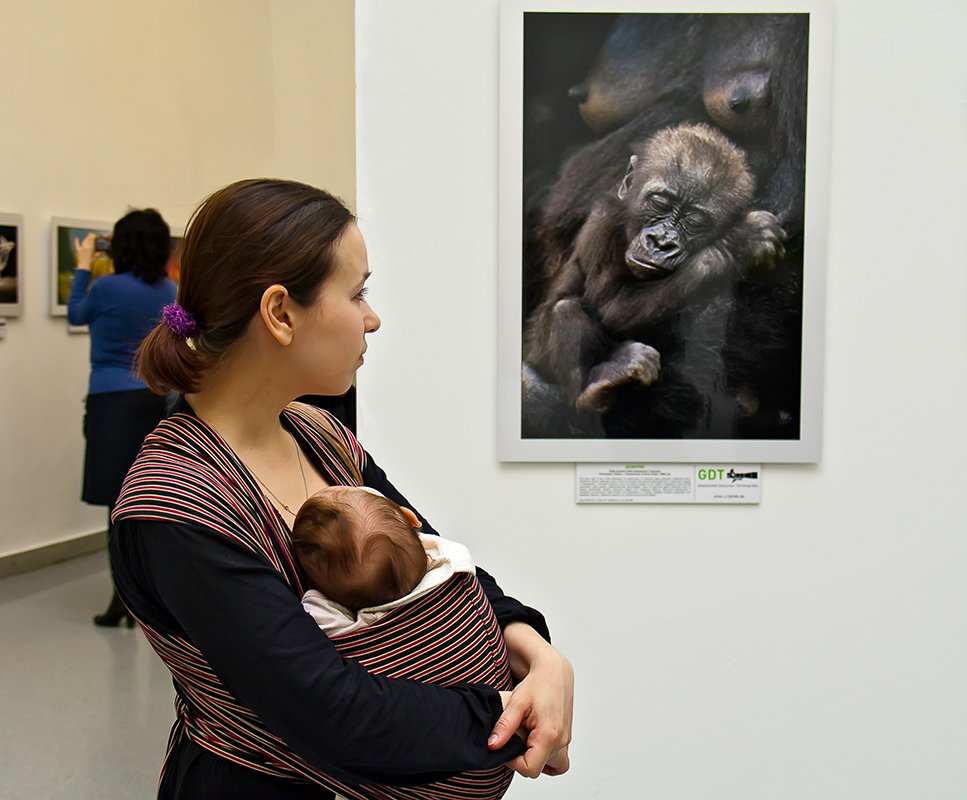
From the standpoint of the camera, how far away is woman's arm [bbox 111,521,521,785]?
1232mm

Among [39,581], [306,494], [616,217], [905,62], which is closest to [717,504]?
[616,217]

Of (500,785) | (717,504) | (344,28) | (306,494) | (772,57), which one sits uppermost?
(344,28)

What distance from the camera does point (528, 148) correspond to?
265cm

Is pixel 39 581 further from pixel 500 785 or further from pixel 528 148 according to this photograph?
pixel 500 785

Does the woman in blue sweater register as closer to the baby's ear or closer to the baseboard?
the baseboard

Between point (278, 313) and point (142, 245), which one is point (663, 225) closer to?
point (278, 313)

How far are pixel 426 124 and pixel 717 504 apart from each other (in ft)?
4.50

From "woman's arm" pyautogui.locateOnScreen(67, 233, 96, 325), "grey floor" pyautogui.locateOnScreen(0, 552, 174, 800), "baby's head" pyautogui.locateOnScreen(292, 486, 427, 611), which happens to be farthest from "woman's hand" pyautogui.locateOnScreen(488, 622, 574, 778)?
"woman's arm" pyautogui.locateOnScreen(67, 233, 96, 325)

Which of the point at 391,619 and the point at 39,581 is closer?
the point at 391,619

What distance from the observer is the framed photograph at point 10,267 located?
693 centimetres

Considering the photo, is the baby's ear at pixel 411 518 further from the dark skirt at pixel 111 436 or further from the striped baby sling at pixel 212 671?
the dark skirt at pixel 111 436

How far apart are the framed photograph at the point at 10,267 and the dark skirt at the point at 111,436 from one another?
6.47ft

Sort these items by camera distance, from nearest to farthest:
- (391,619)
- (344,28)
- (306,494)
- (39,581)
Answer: (391,619) < (306,494) < (39,581) < (344,28)

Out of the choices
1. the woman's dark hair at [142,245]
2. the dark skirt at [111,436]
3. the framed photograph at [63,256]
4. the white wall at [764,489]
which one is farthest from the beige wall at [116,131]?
the white wall at [764,489]
